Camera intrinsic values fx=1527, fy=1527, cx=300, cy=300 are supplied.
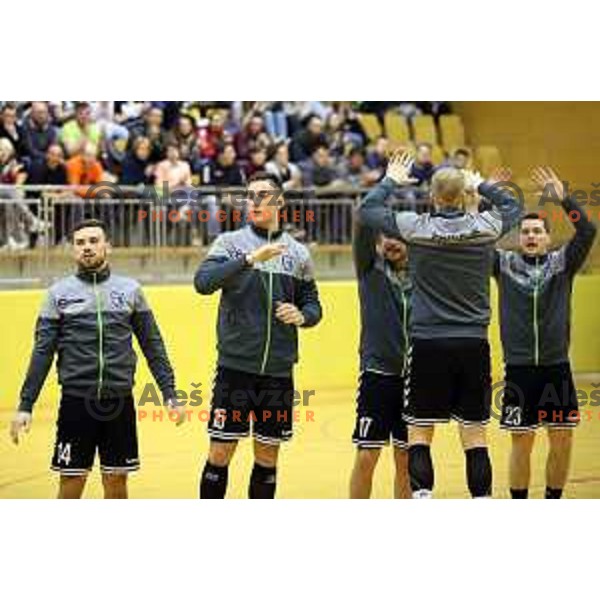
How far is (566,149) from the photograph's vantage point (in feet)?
41.3

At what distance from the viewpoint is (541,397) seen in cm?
832

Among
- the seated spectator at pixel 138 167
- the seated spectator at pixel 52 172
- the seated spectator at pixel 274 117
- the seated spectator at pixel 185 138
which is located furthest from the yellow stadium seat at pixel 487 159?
the seated spectator at pixel 52 172

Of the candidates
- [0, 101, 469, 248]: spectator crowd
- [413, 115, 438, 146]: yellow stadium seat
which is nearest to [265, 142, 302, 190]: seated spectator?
[0, 101, 469, 248]: spectator crowd

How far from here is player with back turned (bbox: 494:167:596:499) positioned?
27.0 feet

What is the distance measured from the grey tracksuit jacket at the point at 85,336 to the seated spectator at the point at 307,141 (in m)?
7.52

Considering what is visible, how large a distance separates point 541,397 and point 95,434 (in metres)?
2.45

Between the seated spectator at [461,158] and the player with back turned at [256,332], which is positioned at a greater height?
the seated spectator at [461,158]

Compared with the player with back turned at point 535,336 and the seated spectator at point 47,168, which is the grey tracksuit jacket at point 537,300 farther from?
the seated spectator at point 47,168

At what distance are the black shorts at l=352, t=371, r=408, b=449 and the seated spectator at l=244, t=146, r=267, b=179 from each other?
6107 mm

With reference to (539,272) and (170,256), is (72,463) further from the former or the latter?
(170,256)

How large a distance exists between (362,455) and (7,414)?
4096 mm

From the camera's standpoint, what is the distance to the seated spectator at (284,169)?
1416 centimetres

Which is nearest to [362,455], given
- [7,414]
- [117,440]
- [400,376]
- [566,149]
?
[400,376]

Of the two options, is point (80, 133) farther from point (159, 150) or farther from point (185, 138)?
point (185, 138)
